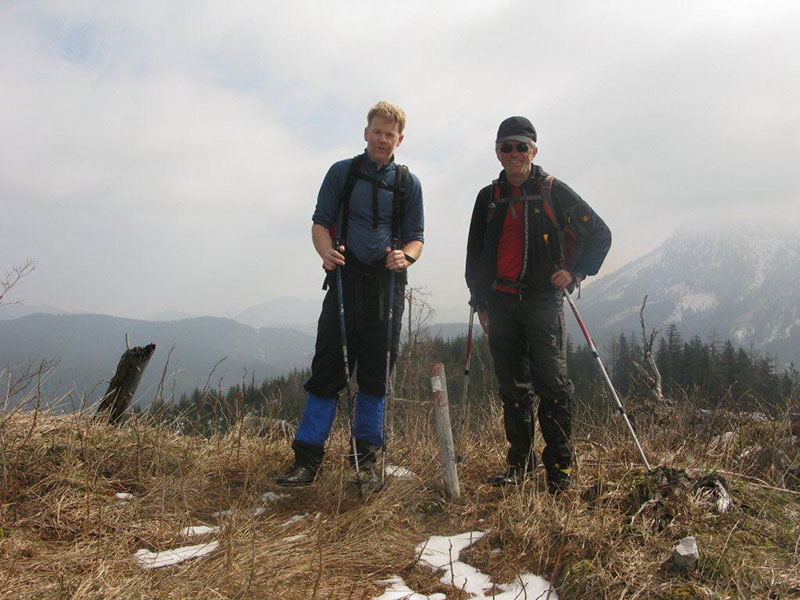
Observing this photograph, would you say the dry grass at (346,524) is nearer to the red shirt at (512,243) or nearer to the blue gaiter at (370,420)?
the blue gaiter at (370,420)

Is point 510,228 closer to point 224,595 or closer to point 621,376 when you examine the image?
point 224,595

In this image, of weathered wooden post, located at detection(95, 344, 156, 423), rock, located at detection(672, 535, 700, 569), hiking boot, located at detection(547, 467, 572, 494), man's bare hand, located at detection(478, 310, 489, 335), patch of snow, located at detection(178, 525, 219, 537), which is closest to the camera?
rock, located at detection(672, 535, 700, 569)

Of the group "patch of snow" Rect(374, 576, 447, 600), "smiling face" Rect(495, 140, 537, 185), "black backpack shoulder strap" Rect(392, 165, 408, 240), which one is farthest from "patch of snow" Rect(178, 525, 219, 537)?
"smiling face" Rect(495, 140, 537, 185)

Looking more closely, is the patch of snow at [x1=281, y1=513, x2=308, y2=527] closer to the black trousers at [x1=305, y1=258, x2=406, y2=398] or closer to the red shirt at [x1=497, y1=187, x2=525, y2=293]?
the black trousers at [x1=305, y1=258, x2=406, y2=398]

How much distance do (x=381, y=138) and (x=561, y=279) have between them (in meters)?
2.04

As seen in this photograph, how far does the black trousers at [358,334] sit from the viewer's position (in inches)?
172

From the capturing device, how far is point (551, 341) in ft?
13.5

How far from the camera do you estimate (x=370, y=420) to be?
4.46 m

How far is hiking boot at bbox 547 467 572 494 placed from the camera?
401cm

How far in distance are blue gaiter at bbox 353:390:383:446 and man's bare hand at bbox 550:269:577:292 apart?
1.89 metres

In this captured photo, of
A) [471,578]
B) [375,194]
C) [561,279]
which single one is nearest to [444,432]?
[471,578]

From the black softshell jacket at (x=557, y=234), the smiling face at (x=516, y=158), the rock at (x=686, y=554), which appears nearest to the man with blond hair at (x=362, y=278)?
the smiling face at (x=516, y=158)

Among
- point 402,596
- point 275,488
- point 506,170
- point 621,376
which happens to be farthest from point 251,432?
point 621,376

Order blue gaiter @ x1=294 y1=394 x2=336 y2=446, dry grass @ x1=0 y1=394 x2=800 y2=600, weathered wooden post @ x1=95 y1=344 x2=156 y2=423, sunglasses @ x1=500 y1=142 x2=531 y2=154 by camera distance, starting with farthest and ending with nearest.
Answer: weathered wooden post @ x1=95 y1=344 x2=156 y2=423
blue gaiter @ x1=294 y1=394 x2=336 y2=446
sunglasses @ x1=500 y1=142 x2=531 y2=154
dry grass @ x1=0 y1=394 x2=800 y2=600
